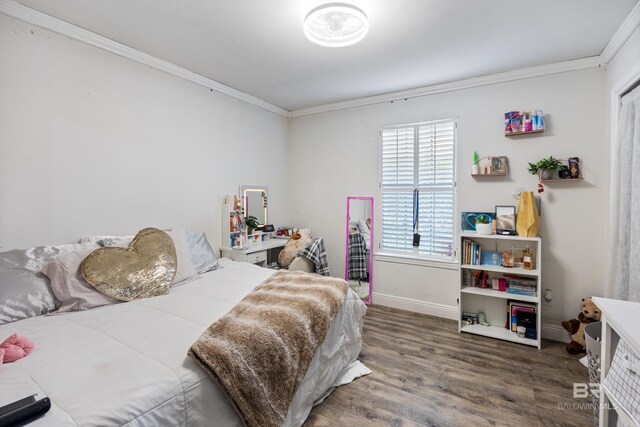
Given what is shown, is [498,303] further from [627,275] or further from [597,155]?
[597,155]

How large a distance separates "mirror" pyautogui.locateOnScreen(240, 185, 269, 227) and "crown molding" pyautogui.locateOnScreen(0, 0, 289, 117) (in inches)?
43.8

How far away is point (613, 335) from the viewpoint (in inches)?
58.0

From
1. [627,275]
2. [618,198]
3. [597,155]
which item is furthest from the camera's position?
[597,155]

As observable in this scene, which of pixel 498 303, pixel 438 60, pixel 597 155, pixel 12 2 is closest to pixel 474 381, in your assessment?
pixel 498 303

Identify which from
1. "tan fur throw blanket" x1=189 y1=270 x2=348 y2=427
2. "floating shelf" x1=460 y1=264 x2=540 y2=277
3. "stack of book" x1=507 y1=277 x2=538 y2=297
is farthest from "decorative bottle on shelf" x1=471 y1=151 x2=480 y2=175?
"tan fur throw blanket" x1=189 y1=270 x2=348 y2=427

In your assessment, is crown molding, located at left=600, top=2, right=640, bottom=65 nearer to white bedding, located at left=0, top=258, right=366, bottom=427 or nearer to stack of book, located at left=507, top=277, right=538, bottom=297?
stack of book, located at left=507, top=277, right=538, bottom=297

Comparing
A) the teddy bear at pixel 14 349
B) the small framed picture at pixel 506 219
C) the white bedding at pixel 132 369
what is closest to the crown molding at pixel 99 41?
the white bedding at pixel 132 369

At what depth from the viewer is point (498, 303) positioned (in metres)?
3.03

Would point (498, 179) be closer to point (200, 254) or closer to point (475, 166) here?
point (475, 166)

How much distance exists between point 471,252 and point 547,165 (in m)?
1.03

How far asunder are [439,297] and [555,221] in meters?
1.36

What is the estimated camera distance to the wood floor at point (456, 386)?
181 centimetres

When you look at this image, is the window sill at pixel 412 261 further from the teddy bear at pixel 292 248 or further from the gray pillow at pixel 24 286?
the gray pillow at pixel 24 286

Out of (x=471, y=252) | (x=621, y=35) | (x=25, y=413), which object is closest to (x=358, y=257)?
(x=471, y=252)
